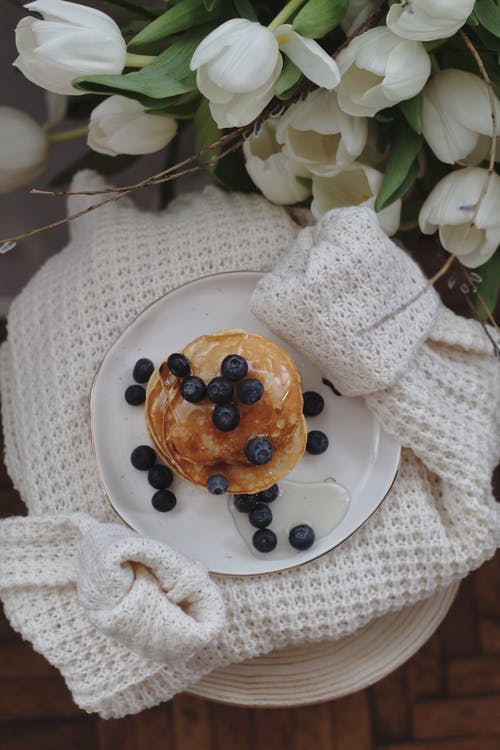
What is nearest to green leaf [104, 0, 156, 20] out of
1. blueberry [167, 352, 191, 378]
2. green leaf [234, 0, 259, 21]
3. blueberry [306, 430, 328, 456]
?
green leaf [234, 0, 259, 21]

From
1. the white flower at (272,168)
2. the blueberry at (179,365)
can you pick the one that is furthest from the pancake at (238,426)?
the white flower at (272,168)

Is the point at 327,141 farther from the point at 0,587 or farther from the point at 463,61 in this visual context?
the point at 0,587

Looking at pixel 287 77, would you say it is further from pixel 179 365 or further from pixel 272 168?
pixel 179 365

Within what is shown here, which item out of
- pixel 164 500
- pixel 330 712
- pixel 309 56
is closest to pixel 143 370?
pixel 164 500

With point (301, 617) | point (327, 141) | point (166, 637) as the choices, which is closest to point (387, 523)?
point (301, 617)

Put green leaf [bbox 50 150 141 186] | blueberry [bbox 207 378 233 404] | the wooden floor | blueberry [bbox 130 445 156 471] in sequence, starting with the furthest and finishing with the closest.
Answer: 1. the wooden floor
2. green leaf [bbox 50 150 141 186]
3. blueberry [bbox 130 445 156 471]
4. blueberry [bbox 207 378 233 404]

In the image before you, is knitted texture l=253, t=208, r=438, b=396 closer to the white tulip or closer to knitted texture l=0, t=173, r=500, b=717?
knitted texture l=0, t=173, r=500, b=717

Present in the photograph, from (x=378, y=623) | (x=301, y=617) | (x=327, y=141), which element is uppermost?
(x=327, y=141)
